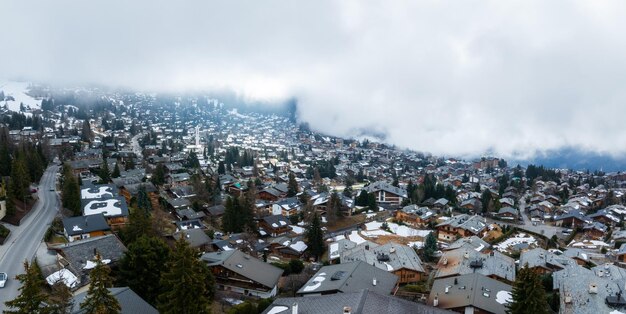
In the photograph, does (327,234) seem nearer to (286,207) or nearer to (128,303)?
(286,207)

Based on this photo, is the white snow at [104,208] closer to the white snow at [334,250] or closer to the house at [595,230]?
the white snow at [334,250]

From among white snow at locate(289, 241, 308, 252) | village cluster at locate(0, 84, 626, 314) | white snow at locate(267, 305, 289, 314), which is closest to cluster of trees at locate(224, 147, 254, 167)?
village cluster at locate(0, 84, 626, 314)

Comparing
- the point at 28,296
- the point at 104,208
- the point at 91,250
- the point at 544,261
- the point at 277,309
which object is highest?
the point at 28,296

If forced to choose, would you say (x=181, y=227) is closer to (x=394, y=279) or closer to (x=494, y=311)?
(x=394, y=279)

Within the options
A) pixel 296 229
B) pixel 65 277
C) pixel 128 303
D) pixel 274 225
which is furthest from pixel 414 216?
pixel 128 303

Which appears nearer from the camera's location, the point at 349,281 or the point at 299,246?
the point at 349,281

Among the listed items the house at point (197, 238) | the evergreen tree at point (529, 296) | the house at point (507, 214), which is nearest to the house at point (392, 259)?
the evergreen tree at point (529, 296)
